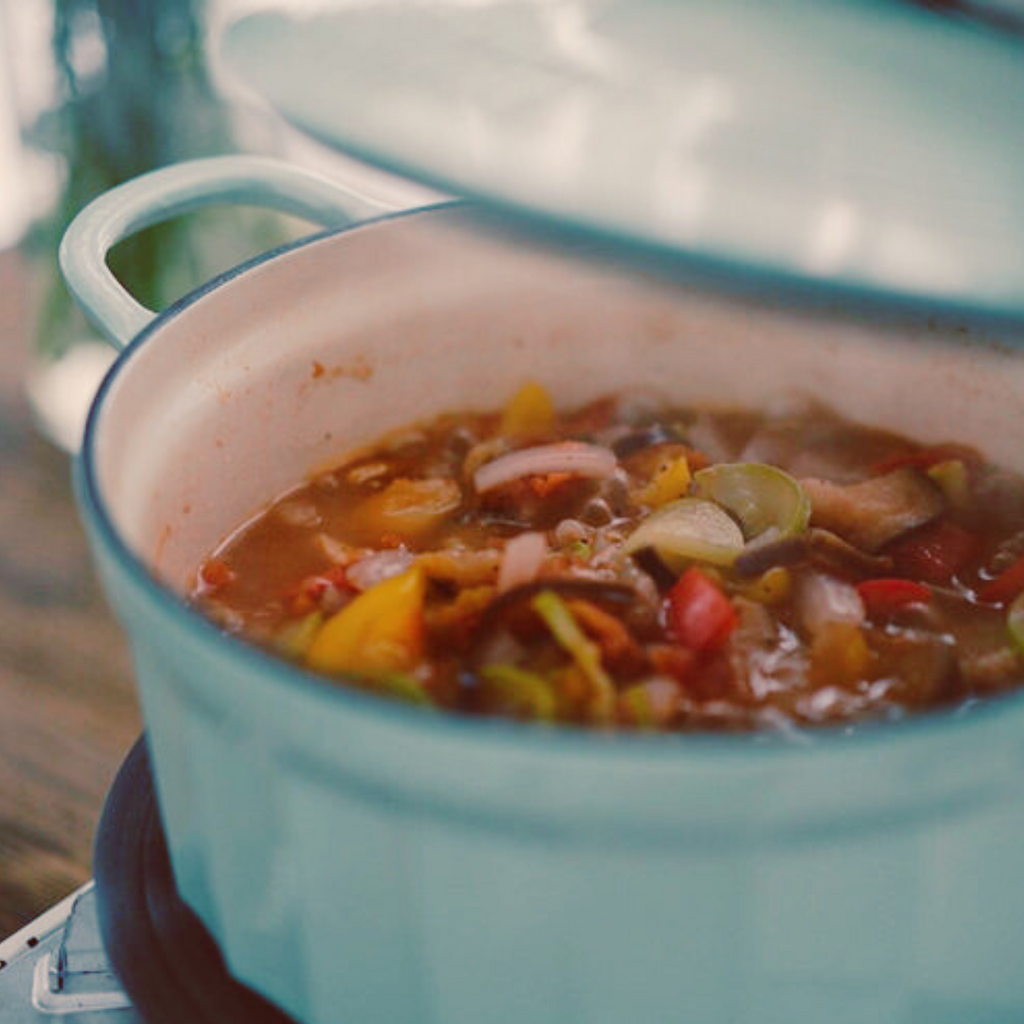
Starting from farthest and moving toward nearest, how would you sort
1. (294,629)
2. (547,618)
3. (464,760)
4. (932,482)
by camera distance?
(932,482) → (294,629) → (547,618) → (464,760)

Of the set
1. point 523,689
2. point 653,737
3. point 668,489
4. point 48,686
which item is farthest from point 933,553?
point 48,686

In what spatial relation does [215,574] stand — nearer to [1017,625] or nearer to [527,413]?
[527,413]

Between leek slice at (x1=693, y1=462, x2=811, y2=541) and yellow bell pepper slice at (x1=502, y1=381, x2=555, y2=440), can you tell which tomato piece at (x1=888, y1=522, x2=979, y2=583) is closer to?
leek slice at (x1=693, y1=462, x2=811, y2=541)

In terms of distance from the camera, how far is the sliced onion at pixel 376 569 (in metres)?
1.05

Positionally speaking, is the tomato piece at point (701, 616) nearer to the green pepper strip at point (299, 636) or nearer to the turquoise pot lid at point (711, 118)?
the green pepper strip at point (299, 636)

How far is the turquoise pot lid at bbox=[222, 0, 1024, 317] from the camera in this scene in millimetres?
622

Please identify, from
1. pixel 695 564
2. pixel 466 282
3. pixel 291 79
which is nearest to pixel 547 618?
pixel 695 564

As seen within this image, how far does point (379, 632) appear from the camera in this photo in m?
0.92

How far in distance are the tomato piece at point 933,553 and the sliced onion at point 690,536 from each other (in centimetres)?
14

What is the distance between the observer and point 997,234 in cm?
62

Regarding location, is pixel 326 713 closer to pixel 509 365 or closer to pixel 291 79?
pixel 291 79

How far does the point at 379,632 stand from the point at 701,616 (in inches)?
8.3

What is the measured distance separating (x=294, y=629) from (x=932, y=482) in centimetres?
53


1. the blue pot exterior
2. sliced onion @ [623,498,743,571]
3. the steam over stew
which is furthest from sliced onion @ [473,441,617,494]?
the blue pot exterior
